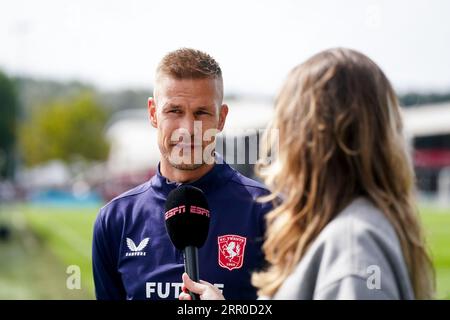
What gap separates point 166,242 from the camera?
2453 millimetres

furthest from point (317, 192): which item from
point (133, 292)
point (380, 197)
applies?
point (133, 292)

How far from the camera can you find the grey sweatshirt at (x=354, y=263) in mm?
1597

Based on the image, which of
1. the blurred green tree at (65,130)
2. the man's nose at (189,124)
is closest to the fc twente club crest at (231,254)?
the man's nose at (189,124)

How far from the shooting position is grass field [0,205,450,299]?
397 inches

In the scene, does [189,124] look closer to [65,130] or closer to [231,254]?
[231,254]

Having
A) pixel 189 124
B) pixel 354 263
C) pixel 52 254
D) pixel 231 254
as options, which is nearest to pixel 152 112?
pixel 189 124

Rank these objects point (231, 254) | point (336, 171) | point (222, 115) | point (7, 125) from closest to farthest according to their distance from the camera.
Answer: point (336, 171)
point (231, 254)
point (222, 115)
point (7, 125)

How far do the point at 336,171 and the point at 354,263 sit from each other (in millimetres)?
262

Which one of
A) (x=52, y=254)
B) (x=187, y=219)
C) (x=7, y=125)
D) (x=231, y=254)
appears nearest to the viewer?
(x=187, y=219)

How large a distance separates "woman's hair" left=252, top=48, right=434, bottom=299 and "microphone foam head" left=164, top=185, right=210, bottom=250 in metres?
0.41

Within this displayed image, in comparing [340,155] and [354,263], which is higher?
[340,155]

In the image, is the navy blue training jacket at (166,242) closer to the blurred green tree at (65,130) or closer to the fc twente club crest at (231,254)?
the fc twente club crest at (231,254)

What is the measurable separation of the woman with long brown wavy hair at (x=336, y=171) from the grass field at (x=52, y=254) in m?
0.27

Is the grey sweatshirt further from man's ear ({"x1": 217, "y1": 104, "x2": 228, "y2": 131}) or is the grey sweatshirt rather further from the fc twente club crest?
man's ear ({"x1": 217, "y1": 104, "x2": 228, "y2": 131})
